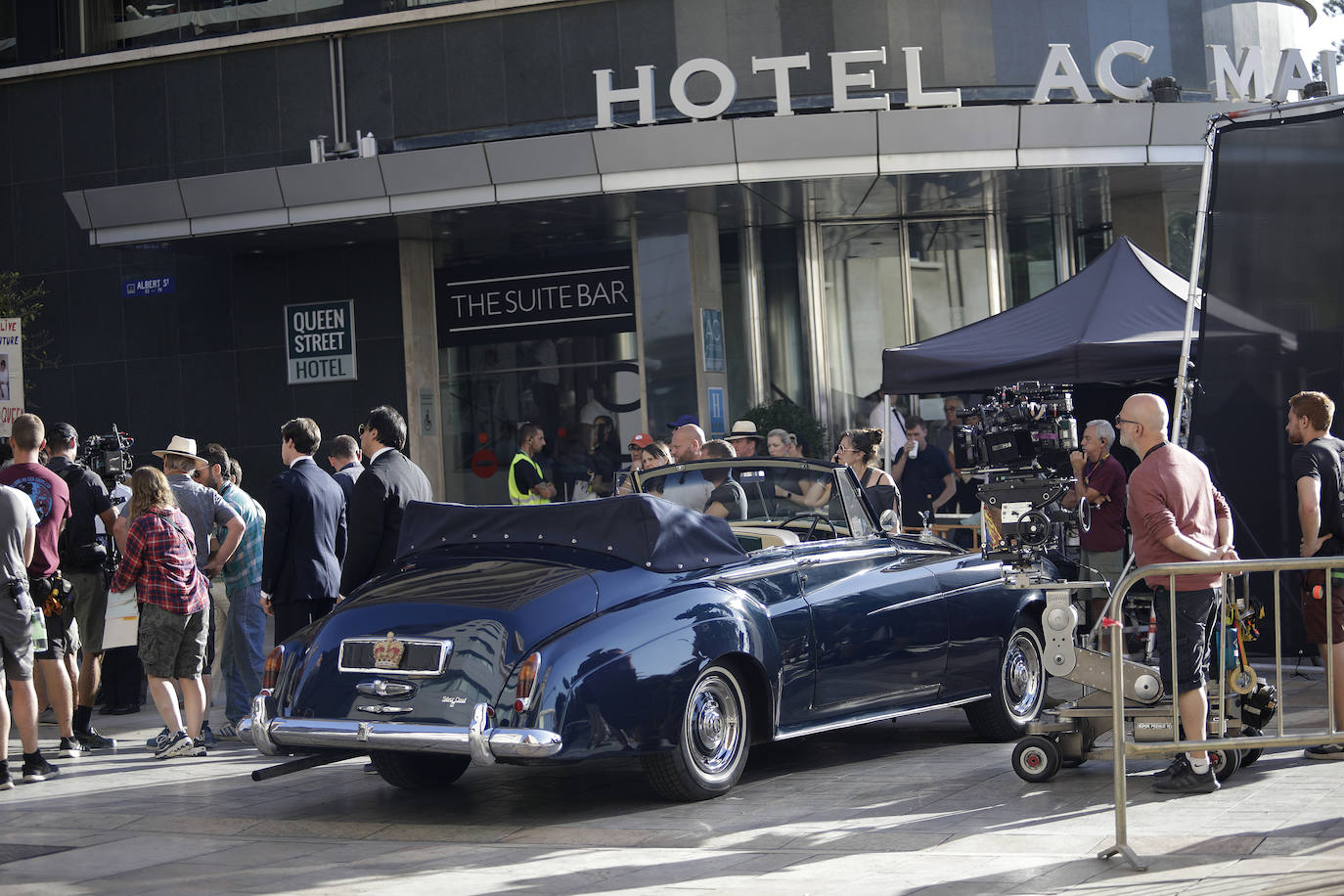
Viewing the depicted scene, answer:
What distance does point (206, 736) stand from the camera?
9664 mm

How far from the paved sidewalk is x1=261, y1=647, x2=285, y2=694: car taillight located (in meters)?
0.64

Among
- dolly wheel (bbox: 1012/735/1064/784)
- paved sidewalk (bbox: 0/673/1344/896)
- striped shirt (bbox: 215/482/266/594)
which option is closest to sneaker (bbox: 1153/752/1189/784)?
paved sidewalk (bbox: 0/673/1344/896)

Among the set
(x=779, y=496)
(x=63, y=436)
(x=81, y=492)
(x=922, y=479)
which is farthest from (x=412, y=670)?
(x=922, y=479)

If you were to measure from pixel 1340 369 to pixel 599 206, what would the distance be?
435 inches

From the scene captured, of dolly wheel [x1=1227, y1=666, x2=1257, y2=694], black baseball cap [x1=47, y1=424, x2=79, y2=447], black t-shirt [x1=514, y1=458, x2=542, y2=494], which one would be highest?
black baseball cap [x1=47, y1=424, x2=79, y2=447]

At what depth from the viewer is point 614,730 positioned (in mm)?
6645

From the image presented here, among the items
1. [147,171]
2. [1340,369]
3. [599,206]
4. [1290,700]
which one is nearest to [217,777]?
[1290,700]

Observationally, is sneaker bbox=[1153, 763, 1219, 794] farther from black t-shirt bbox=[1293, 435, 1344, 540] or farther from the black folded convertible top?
the black folded convertible top

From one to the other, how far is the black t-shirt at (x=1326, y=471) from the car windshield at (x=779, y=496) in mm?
2255

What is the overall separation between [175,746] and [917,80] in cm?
1215

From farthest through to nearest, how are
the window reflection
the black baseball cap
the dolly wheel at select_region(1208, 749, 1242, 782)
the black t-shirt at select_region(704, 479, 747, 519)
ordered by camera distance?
the window reflection → the black baseball cap → the black t-shirt at select_region(704, 479, 747, 519) → the dolly wheel at select_region(1208, 749, 1242, 782)

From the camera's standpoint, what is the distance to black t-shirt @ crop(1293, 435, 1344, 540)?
8039mm

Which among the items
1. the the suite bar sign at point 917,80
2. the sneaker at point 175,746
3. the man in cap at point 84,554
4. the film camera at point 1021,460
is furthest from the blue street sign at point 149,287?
the film camera at point 1021,460

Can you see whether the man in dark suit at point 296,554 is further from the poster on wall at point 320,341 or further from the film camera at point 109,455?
the poster on wall at point 320,341
